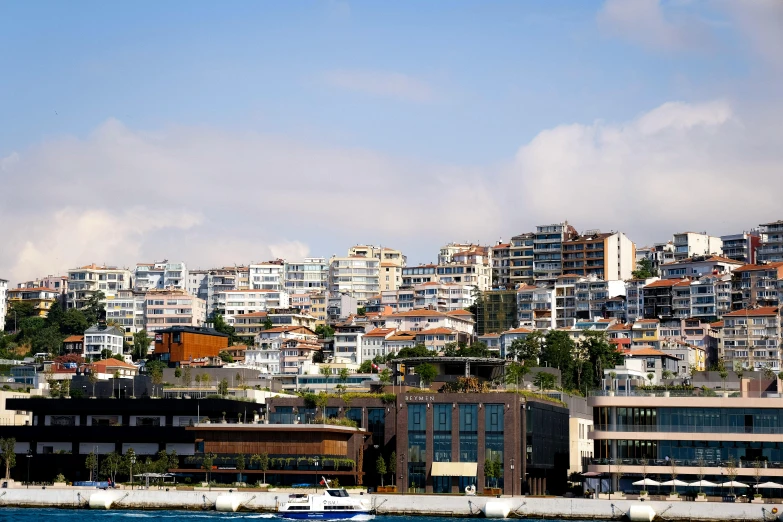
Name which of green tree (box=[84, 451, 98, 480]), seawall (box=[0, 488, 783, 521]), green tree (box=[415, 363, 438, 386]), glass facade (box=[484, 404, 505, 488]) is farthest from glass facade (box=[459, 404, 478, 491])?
green tree (box=[84, 451, 98, 480])

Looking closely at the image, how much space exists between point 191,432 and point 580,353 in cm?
8461

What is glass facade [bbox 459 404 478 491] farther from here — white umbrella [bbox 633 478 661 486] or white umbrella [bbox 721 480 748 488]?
white umbrella [bbox 721 480 748 488]

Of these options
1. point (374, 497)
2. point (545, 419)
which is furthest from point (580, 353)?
point (374, 497)

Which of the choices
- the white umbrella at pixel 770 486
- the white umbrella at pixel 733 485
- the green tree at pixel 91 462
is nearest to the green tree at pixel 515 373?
the white umbrella at pixel 733 485

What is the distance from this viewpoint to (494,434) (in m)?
105

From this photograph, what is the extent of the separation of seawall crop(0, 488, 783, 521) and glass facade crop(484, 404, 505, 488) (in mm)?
6104

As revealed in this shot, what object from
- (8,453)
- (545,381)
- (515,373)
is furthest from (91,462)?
(545,381)

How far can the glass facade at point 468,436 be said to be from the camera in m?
105

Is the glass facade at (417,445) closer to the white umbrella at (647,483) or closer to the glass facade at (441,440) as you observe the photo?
the glass facade at (441,440)

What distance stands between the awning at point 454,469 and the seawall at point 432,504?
567 centimetres

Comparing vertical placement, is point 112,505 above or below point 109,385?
below

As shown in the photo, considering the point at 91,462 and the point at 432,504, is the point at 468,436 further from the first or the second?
the point at 91,462

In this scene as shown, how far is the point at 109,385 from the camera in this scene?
13175 cm

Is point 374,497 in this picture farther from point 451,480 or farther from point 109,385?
point 109,385
